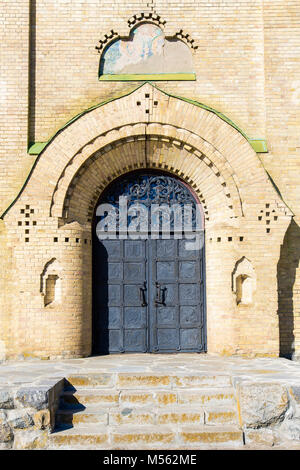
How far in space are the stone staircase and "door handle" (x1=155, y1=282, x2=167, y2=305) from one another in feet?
7.59

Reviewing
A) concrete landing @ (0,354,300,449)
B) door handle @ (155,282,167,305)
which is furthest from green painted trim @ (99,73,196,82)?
concrete landing @ (0,354,300,449)

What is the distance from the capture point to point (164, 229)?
9250 mm

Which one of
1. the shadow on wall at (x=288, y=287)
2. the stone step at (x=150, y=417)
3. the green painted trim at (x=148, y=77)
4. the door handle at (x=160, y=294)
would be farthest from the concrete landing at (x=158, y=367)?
the green painted trim at (x=148, y=77)

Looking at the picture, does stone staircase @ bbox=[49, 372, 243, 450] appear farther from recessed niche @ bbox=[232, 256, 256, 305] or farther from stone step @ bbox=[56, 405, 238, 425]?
recessed niche @ bbox=[232, 256, 256, 305]

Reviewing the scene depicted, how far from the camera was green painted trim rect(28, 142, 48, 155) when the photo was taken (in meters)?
8.84

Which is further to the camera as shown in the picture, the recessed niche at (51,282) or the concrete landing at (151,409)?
the recessed niche at (51,282)

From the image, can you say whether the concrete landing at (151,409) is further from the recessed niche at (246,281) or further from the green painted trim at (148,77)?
the green painted trim at (148,77)

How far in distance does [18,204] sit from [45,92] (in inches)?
81.8

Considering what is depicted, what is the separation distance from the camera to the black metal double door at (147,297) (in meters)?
9.05

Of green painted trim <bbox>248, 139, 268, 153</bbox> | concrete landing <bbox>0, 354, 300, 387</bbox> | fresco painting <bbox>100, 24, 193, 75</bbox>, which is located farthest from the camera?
fresco painting <bbox>100, 24, 193, 75</bbox>

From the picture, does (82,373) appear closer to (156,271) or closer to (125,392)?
(125,392)

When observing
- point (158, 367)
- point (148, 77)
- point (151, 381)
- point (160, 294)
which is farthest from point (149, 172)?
point (151, 381)

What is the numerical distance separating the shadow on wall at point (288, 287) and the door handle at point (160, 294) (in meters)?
1.95

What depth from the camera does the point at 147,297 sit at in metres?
9.13
